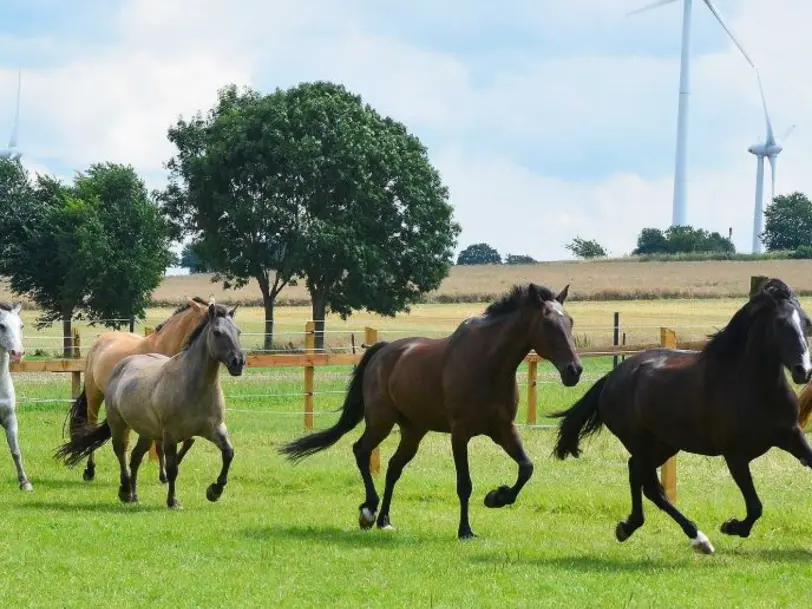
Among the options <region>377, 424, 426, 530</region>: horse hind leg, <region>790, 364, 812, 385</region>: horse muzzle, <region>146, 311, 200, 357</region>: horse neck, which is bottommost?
<region>377, 424, 426, 530</region>: horse hind leg

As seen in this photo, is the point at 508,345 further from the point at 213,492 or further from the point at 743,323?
the point at 213,492

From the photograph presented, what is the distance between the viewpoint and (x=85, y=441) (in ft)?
46.2

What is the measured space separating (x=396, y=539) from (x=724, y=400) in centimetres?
276

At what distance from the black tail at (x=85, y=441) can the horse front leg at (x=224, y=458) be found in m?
2.07

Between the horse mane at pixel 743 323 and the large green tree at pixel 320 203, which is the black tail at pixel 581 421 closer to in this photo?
the horse mane at pixel 743 323

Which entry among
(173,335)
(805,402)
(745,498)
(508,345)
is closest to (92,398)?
(173,335)

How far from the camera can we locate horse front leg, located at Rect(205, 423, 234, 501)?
40.2ft

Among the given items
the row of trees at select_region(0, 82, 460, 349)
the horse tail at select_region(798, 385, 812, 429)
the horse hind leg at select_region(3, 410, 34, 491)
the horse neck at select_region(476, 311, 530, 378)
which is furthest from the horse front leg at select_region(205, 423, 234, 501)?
the row of trees at select_region(0, 82, 460, 349)

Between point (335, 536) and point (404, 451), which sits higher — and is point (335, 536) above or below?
below

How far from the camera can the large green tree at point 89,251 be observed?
49987 mm

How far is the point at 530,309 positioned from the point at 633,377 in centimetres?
92

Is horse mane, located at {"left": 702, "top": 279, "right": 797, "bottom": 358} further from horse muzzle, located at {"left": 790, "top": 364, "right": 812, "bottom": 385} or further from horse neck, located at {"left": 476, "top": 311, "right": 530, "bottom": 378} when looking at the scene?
horse neck, located at {"left": 476, "top": 311, "right": 530, "bottom": 378}

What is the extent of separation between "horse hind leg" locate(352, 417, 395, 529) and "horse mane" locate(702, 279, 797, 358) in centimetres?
312

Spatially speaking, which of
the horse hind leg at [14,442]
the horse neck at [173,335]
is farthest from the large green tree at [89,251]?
the horse hind leg at [14,442]
